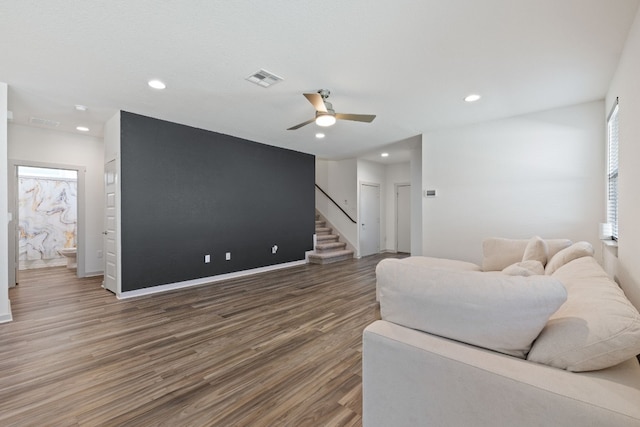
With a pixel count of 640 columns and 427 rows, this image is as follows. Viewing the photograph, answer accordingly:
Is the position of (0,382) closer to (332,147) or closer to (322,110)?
(322,110)

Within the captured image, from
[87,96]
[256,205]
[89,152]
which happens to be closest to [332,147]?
[256,205]

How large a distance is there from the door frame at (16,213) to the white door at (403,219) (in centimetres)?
743

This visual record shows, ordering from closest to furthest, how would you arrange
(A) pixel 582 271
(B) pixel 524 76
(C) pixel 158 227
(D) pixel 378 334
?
1. (D) pixel 378 334
2. (A) pixel 582 271
3. (B) pixel 524 76
4. (C) pixel 158 227

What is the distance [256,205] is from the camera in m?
5.69

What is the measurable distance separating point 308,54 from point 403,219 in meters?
6.61

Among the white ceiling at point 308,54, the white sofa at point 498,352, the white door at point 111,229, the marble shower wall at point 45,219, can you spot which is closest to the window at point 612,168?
the white ceiling at point 308,54

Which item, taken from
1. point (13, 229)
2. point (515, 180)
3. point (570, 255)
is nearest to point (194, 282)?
point (13, 229)

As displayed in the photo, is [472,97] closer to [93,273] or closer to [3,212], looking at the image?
[3,212]

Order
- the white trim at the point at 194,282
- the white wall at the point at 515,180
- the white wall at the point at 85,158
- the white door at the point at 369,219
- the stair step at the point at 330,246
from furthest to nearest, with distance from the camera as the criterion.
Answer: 1. the white door at the point at 369,219
2. the stair step at the point at 330,246
3. the white wall at the point at 85,158
4. the white trim at the point at 194,282
5. the white wall at the point at 515,180

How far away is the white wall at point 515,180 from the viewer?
12.3 feet

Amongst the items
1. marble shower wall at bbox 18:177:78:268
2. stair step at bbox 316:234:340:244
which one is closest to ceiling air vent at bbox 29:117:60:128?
marble shower wall at bbox 18:177:78:268

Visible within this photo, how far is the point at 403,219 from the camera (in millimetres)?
8406

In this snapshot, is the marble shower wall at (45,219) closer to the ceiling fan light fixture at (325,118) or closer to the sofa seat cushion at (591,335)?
the ceiling fan light fixture at (325,118)

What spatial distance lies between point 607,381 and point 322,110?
3052 millimetres
